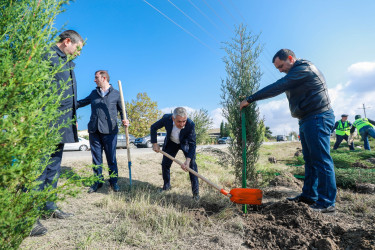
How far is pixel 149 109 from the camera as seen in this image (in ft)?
103

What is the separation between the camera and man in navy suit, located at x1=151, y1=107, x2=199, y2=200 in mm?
3605

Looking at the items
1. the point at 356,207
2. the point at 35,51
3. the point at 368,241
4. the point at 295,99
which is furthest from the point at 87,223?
the point at 356,207

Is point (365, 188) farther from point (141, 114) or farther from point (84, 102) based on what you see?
point (141, 114)

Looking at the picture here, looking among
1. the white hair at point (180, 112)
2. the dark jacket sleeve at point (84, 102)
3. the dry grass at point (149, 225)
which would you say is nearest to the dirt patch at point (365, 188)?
the dry grass at point (149, 225)

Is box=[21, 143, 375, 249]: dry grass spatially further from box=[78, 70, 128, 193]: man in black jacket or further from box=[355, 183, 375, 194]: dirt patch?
box=[355, 183, 375, 194]: dirt patch

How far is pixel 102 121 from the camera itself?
13.2 ft

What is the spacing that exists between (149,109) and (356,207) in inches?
1159

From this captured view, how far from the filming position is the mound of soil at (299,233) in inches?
83.6

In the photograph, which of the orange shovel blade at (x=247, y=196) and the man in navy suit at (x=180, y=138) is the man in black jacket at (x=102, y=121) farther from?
the orange shovel blade at (x=247, y=196)

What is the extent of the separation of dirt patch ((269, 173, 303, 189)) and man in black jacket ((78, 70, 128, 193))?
11.3 feet

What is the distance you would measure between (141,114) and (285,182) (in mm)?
27734

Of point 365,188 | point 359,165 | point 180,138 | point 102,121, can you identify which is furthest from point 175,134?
point 359,165

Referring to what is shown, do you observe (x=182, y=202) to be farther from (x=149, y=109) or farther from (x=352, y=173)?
(x=149, y=109)

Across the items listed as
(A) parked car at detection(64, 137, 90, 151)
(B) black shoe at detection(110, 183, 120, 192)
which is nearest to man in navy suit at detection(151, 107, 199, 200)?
(B) black shoe at detection(110, 183, 120, 192)
